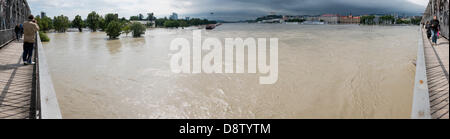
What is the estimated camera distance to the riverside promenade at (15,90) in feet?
16.1

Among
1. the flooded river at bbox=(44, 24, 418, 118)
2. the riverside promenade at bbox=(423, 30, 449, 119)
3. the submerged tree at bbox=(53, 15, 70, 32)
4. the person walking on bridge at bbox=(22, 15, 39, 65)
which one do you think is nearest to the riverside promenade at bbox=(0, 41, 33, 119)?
the person walking on bridge at bbox=(22, 15, 39, 65)

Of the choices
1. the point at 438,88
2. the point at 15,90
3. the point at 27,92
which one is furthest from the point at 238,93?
the point at 15,90

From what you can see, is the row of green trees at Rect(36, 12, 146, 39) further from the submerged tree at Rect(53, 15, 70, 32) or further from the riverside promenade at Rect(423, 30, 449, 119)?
the riverside promenade at Rect(423, 30, 449, 119)

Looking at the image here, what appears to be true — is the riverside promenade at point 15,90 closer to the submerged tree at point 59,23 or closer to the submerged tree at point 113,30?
the submerged tree at point 113,30

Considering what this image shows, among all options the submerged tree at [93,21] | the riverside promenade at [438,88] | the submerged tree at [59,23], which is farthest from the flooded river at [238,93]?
the submerged tree at [93,21]

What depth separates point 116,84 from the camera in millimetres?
11992

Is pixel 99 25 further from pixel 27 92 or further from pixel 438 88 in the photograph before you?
pixel 438 88

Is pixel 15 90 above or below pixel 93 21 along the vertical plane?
below

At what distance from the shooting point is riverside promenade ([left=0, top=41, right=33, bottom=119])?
4.91 m

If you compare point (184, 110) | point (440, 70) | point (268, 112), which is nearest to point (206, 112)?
point (184, 110)

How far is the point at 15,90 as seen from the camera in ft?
20.2

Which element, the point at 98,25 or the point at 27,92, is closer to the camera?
the point at 27,92

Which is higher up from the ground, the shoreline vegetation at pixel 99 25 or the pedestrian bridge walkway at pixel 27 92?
the shoreline vegetation at pixel 99 25
